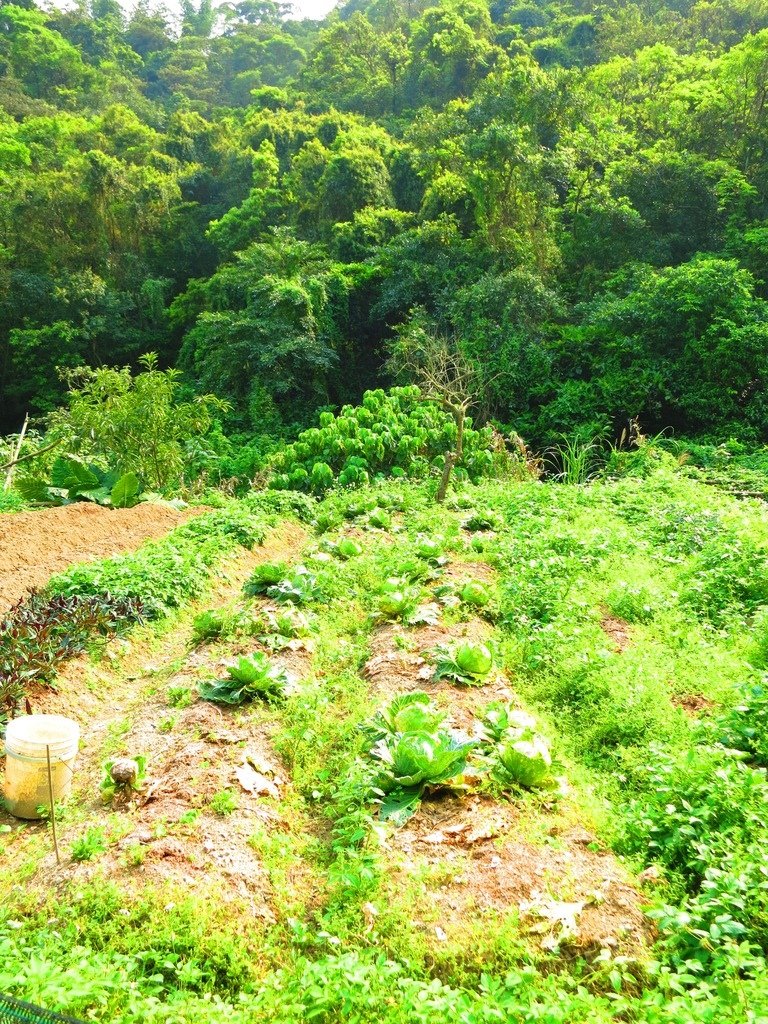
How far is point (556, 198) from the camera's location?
60.8 ft

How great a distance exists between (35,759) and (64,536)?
184 inches

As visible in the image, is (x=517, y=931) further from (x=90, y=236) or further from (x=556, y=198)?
(x=90, y=236)

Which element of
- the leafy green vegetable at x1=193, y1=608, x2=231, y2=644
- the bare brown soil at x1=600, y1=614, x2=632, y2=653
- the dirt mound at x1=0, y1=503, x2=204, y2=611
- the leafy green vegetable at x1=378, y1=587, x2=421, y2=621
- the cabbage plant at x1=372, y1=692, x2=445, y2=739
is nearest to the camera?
the cabbage plant at x1=372, y1=692, x2=445, y2=739

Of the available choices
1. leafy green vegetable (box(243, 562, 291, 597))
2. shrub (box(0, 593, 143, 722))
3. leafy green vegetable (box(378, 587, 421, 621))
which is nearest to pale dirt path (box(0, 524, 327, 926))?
shrub (box(0, 593, 143, 722))

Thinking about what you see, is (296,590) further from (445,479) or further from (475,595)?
(445,479)

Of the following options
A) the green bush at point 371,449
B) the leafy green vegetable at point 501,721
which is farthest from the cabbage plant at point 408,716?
the green bush at point 371,449

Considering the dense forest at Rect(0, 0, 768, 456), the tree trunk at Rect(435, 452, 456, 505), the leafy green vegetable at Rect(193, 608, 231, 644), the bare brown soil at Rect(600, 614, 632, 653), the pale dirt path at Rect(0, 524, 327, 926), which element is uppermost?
the dense forest at Rect(0, 0, 768, 456)

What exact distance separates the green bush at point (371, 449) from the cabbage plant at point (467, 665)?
618 centimetres

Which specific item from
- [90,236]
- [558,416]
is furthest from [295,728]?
[90,236]

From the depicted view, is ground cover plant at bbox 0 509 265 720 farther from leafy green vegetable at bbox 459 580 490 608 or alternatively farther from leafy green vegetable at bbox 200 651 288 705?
leafy green vegetable at bbox 459 580 490 608

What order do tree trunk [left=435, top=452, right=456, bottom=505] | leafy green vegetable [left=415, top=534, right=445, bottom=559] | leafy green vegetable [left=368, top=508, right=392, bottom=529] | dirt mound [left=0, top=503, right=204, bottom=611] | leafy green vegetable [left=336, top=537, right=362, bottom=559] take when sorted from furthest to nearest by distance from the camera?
tree trunk [left=435, top=452, right=456, bottom=505] → leafy green vegetable [left=368, top=508, right=392, bottom=529] → leafy green vegetable [left=336, top=537, right=362, bottom=559] → leafy green vegetable [left=415, top=534, right=445, bottom=559] → dirt mound [left=0, top=503, right=204, bottom=611]

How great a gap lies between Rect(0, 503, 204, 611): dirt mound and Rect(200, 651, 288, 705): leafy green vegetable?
91.1 inches

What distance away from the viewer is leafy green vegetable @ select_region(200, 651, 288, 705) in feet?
15.7

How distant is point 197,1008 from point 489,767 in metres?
1.77
